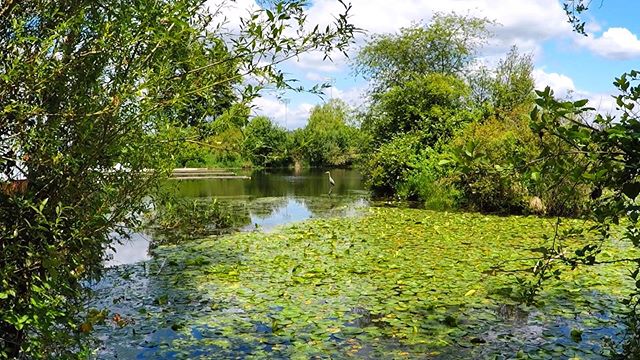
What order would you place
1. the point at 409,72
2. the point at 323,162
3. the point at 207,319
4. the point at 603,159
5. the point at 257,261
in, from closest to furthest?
the point at 603,159, the point at 207,319, the point at 257,261, the point at 409,72, the point at 323,162

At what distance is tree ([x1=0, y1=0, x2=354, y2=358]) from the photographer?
6.73 feet

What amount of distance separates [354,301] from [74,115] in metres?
4.72

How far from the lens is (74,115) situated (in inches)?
86.4

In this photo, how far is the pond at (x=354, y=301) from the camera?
16.2 feet

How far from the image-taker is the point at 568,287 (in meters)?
6.86

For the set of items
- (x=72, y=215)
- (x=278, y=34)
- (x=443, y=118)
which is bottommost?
(x=72, y=215)

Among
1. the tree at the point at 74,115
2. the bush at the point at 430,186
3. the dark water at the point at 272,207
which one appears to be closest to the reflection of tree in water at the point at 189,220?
the dark water at the point at 272,207

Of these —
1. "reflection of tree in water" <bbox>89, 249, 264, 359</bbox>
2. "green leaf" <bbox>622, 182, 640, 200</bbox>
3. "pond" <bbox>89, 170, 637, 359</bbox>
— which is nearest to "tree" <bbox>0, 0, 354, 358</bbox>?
"pond" <bbox>89, 170, 637, 359</bbox>

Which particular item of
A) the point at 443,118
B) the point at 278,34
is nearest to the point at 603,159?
the point at 278,34

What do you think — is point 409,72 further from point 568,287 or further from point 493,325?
point 493,325

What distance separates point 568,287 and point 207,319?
4690 mm

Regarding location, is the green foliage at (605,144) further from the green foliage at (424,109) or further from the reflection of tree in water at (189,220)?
the green foliage at (424,109)

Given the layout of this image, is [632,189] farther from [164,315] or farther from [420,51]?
[420,51]

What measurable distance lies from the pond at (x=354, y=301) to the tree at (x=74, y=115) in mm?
959
